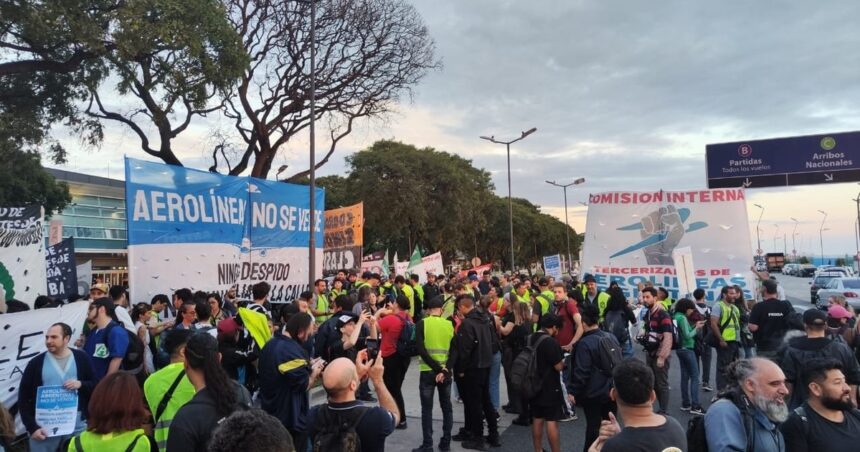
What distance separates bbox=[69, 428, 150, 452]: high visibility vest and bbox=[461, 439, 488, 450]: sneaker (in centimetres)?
455

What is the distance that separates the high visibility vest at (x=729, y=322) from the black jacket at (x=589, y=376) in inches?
154

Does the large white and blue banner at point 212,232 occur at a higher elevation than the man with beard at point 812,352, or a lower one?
higher

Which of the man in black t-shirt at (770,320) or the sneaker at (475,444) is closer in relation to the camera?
the sneaker at (475,444)

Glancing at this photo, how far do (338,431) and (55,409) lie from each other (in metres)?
2.71

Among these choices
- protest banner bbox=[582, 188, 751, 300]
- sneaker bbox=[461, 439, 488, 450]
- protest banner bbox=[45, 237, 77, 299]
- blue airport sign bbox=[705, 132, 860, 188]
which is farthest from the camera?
blue airport sign bbox=[705, 132, 860, 188]

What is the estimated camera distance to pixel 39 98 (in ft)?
42.7

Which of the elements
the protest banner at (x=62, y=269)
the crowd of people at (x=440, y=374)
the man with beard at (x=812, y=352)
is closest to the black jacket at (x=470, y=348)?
the crowd of people at (x=440, y=374)

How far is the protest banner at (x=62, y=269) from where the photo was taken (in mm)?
10859

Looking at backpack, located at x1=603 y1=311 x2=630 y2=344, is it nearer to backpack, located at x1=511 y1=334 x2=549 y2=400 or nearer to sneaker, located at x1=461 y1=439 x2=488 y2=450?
sneaker, located at x1=461 y1=439 x2=488 y2=450

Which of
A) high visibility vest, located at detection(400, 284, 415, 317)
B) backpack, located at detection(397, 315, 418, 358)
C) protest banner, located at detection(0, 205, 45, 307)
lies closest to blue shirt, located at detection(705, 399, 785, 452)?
backpack, located at detection(397, 315, 418, 358)

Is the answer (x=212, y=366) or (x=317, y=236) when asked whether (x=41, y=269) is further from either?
(x=212, y=366)

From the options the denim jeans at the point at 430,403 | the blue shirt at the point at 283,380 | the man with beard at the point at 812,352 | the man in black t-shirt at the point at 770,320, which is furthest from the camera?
the man in black t-shirt at the point at 770,320

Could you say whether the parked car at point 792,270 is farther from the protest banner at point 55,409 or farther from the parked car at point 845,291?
the protest banner at point 55,409

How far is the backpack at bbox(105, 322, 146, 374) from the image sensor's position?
17.6 ft
